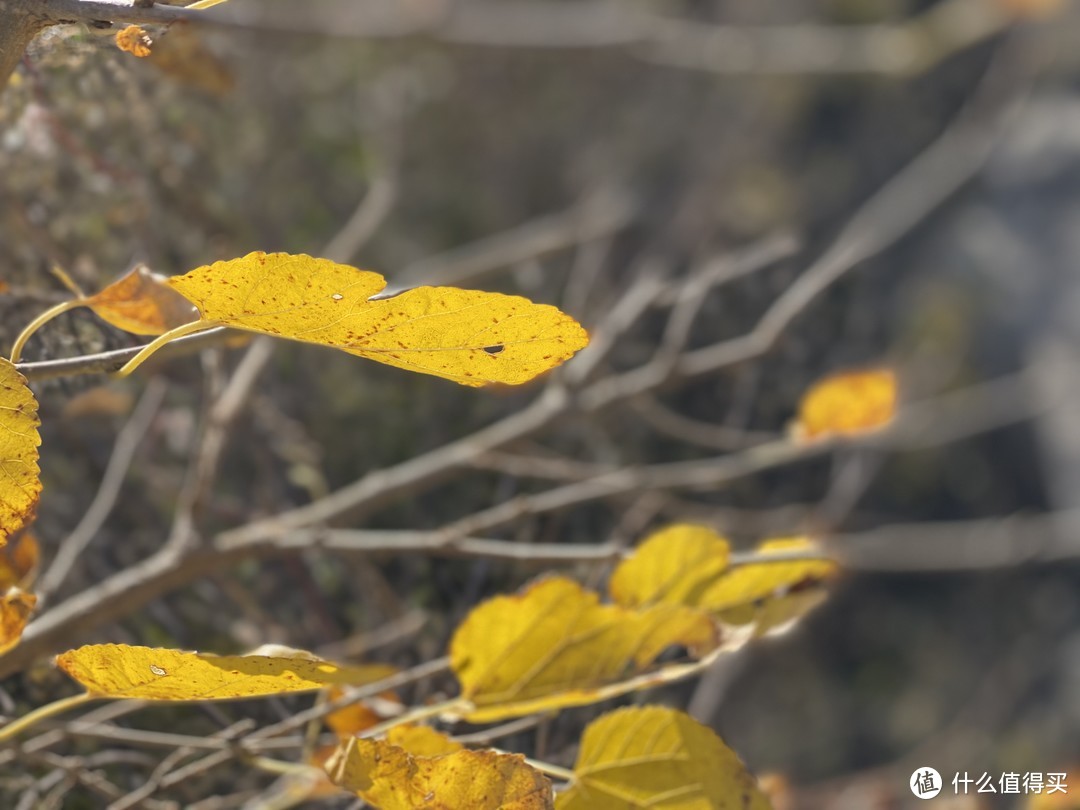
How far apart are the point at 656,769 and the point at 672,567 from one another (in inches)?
4.6

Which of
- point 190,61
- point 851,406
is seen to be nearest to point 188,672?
point 190,61

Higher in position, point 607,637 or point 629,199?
point 629,199

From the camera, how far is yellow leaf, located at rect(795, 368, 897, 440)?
2.61 ft

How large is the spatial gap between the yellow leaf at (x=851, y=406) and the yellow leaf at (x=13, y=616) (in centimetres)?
56

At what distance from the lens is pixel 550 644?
1.75ft

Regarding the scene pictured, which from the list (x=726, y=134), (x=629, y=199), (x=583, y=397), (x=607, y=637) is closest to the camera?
(x=607, y=637)

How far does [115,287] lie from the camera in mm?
474

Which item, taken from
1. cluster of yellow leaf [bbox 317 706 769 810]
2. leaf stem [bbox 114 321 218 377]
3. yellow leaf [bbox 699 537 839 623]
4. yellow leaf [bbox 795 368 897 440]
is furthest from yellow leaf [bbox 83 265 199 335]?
yellow leaf [bbox 795 368 897 440]

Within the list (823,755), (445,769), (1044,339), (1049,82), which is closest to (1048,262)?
(1044,339)

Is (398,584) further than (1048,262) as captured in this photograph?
No

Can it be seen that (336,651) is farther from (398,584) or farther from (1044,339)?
(1044,339)

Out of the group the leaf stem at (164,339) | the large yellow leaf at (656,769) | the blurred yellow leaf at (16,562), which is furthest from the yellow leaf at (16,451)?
the large yellow leaf at (656,769)

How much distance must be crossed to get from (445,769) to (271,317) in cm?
19

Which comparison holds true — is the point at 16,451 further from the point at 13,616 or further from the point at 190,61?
the point at 190,61
